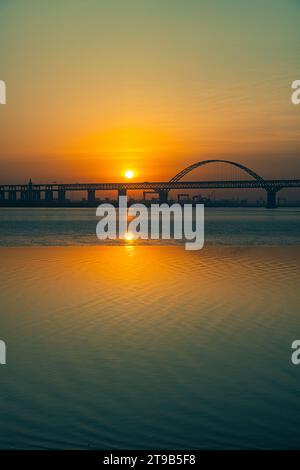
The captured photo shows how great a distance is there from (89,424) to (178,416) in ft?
2.96

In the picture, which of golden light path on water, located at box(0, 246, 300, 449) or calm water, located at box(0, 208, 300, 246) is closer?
golden light path on water, located at box(0, 246, 300, 449)

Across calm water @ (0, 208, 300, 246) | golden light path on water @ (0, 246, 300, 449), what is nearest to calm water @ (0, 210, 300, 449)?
golden light path on water @ (0, 246, 300, 449)

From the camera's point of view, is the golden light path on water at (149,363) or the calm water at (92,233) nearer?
the golden light path on water at (149,363)

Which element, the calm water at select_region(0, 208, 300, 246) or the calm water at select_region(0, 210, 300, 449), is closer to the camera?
the calm water at select_region(0, 210, 300, 449)

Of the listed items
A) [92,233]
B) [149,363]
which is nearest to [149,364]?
[149,363]

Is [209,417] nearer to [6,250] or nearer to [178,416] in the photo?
[178,416]

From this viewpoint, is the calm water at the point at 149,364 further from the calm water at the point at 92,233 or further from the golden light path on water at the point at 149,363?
the calm water at the point at 92,233

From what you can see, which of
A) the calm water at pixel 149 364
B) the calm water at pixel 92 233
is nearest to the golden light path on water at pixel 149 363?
the calm water at pixel 149 364

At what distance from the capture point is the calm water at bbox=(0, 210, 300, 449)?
19.7ft

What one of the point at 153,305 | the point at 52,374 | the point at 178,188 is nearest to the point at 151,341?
the point at 52,374

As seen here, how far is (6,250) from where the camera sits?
27.8 meters

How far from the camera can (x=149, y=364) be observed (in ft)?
27.0

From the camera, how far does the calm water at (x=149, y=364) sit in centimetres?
600

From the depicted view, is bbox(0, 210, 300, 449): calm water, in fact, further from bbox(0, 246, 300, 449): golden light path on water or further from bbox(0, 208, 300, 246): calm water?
bbox(0, 208, 300, 246): calm water
